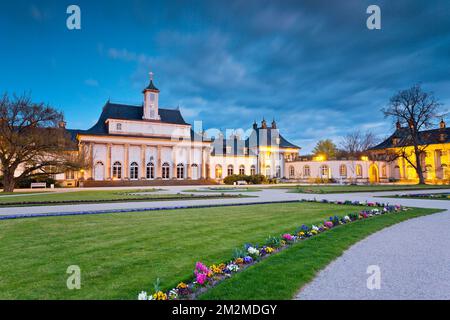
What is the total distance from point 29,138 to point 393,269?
2820 centimetres

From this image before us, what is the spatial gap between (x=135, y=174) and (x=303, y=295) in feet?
145

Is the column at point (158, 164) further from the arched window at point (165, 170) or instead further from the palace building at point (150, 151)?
the arched window at point (165, 170)

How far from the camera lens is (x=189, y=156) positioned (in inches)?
1917

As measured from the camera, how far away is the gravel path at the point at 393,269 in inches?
144

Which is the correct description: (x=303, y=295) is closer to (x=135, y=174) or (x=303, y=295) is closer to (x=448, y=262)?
(x=448, y=262)

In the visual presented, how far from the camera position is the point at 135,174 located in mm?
45219

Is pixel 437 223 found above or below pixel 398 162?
below

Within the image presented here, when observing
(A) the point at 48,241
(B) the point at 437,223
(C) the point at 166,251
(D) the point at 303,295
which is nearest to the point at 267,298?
(D) the point at 303,295

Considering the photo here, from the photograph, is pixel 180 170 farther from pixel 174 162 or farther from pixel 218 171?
pixel 218 171

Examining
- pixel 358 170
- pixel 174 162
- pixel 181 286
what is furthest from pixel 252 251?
pixel 358 170

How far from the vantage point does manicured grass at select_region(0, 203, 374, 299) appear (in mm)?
3828

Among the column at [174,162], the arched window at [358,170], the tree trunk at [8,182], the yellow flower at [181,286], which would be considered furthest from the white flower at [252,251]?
the arched window at [358,170]

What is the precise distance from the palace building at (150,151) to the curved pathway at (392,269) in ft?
124

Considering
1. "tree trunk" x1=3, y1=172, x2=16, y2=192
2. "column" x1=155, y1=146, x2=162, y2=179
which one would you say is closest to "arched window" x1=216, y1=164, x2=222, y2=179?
"column" x1=155, y1=146, x2=162, y2=179
